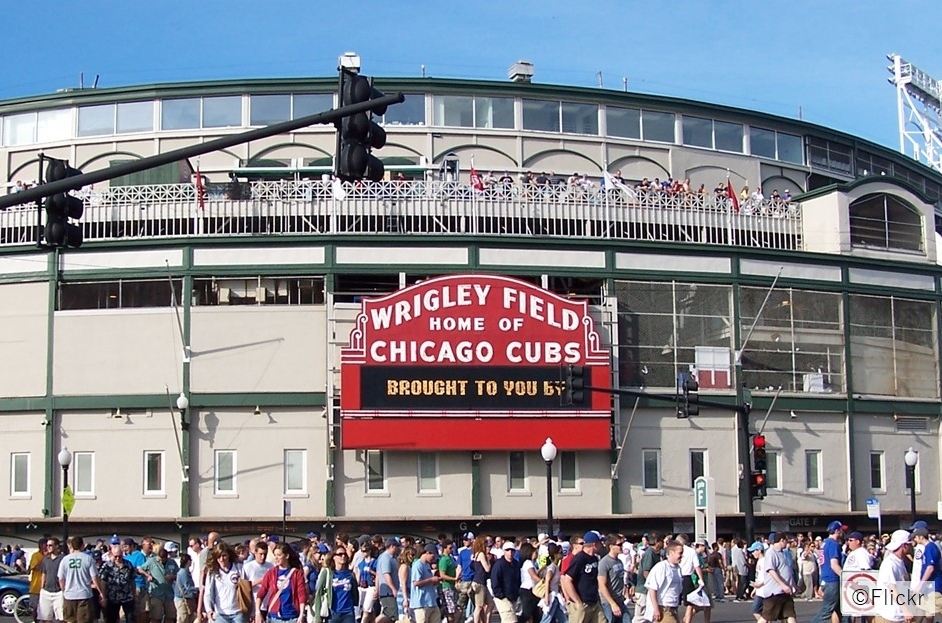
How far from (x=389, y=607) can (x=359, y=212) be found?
22.2 m

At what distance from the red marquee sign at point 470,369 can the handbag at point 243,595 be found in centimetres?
2191

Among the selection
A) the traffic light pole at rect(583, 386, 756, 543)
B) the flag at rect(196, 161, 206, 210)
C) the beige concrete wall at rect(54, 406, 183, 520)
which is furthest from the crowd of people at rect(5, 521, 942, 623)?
the flag at rect(196, 161, 206, 210)

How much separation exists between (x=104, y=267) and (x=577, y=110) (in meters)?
19.2

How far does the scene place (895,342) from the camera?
47.5 meters

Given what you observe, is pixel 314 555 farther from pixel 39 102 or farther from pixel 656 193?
pixel 39 102

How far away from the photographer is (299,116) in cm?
5131

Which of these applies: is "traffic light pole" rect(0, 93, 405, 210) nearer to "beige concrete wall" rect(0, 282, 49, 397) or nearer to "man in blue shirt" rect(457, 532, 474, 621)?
"man in blue shirt" rect(457, 532, 474, 621)

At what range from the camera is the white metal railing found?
43094 millimetres

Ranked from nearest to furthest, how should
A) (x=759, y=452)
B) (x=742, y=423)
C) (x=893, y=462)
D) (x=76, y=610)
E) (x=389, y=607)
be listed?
(x=76, y=610) → (x=389, y=607) → (x=759, y=452) → (x=742, y=423) → (x=893, y=462)

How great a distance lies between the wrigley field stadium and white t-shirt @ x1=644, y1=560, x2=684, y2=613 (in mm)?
17662

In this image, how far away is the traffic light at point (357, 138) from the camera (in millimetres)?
15578

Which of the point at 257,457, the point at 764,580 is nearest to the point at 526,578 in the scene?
the point at 764,580

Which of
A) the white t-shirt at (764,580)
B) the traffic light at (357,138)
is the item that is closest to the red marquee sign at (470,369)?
the white t-shirt at (764,580)

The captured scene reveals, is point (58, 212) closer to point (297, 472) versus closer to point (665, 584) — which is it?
point (665, 584)
